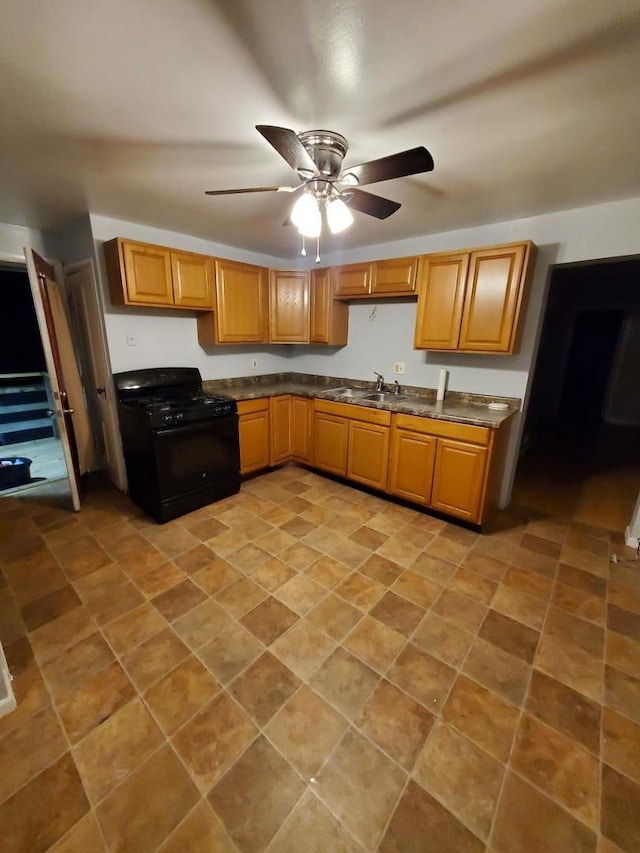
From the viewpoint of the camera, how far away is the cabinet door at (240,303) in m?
3.26

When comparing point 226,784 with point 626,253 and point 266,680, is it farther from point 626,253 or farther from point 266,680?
point 626,253

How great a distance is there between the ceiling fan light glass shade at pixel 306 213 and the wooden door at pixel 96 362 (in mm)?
2040

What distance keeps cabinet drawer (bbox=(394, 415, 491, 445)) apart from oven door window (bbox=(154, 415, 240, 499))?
1.54m

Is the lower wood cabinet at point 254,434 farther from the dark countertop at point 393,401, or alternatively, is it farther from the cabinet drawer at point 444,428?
the cabinet drawer at point 444,428

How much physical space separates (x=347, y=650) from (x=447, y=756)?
55cm

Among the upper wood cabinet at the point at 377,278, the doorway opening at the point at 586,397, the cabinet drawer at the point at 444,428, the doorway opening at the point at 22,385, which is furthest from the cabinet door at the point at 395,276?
the doorway opening at the point at 22,385

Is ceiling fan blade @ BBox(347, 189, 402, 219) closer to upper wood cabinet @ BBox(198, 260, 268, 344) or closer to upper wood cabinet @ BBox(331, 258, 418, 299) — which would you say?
upper wood cabinet @ BBox(331, 258, 418, 299)

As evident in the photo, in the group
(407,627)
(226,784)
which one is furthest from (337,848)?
(407,627)

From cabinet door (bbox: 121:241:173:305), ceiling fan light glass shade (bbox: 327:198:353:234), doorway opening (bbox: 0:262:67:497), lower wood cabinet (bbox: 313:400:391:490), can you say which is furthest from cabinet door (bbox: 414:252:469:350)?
doorway opening (bbox: 0:262:67:497)

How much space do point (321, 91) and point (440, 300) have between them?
182cm

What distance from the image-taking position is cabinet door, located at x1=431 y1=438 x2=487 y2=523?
2549 millimetres

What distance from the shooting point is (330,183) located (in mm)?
1663

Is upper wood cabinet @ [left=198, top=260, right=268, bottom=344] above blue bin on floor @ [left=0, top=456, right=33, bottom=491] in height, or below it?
above

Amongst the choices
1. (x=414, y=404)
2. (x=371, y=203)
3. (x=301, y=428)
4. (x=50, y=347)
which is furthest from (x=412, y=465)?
(x=50, y=347)
